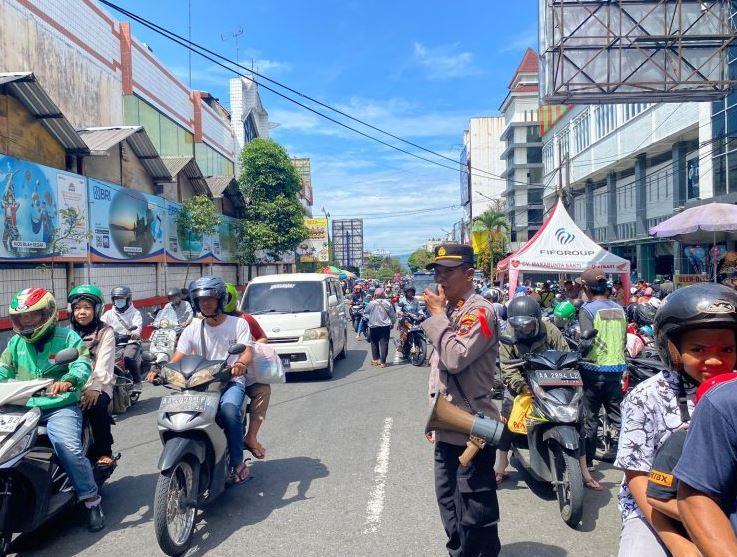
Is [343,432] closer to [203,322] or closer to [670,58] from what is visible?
[203,322]

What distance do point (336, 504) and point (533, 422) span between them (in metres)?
1.62

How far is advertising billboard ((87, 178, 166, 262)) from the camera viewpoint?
15.0 metres

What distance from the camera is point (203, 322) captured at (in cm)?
489

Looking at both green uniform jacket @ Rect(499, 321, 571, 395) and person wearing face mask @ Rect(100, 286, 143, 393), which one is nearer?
green uniform jacket @ Rect(499, 321, 571, 395)

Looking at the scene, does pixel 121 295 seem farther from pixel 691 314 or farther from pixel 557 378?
pixel 691 314

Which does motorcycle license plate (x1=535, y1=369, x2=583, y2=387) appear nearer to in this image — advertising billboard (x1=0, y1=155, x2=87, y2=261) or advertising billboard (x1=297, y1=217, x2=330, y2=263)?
advertising billboard (x1=0, y1=155, x2=87, y2=261)

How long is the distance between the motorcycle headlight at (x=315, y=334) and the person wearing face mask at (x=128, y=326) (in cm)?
270

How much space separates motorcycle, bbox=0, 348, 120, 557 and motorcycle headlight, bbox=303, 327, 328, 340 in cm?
610

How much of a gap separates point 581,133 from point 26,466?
3906cm

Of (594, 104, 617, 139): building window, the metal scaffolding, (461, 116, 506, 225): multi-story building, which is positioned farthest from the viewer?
(461, 116, 506, 225): multi-story building

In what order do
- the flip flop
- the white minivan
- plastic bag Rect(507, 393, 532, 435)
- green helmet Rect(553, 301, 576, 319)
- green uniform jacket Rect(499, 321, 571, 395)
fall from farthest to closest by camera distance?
the white minivan, green helmet Rect(553, 301, 576, 319), the flip flop, green uniform jacket Rect(499, 321, 571, 395), plastic bag Rect(507, 393, 532, 435)

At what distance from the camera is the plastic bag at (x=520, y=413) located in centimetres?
472

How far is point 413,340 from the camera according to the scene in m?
12.2

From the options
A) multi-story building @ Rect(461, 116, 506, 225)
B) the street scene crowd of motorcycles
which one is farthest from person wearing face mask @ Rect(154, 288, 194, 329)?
multi-story building @ Rect(461, 116, 506, 225)
